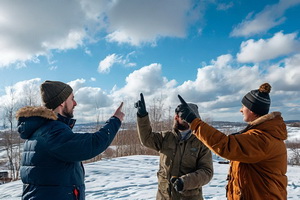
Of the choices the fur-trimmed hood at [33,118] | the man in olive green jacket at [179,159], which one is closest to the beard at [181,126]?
the man in olive green jacket at [179,159]

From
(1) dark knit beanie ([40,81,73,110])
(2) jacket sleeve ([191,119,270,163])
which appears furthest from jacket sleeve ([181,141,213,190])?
(1) dark knit beanie ([40,81,73,110])

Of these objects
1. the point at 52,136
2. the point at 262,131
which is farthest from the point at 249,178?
the point at 52,136

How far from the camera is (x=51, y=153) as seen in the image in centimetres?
147

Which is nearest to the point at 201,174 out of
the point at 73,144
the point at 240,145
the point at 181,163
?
the point at 181,163

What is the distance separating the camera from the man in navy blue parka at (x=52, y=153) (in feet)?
4.83

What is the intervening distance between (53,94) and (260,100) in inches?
65.6

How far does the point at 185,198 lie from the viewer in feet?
7.33

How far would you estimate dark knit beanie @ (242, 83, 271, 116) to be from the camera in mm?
1794

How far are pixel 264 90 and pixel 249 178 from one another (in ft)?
2.35

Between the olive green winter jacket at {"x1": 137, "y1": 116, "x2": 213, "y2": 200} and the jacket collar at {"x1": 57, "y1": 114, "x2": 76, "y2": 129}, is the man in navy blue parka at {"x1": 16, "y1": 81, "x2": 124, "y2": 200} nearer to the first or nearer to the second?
the jacket collar at {"x1": 57, "y1": 114, "x2": 76, "y2": 129}

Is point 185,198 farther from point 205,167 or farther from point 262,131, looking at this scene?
point 262,131

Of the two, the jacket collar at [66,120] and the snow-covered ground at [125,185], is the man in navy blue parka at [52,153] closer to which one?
the jacket collar at [66,120]

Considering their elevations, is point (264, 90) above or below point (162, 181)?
above

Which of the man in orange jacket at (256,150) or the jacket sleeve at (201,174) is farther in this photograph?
the jacket sleeve at (201,174)
